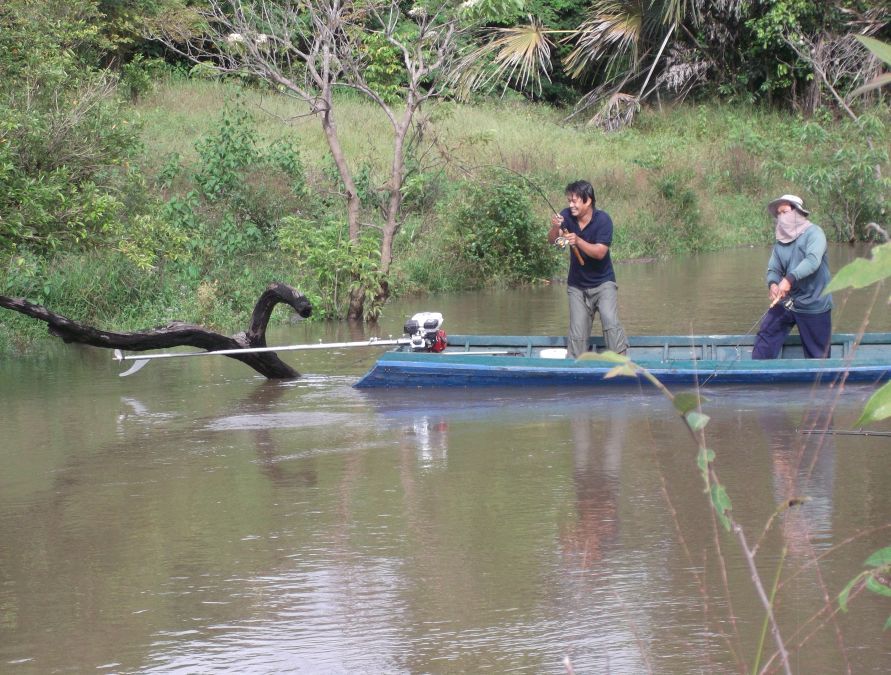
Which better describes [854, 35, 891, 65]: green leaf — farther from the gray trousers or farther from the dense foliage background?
the gray trousers

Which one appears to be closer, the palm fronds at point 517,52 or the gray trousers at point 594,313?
the gray trousers at point 594,313

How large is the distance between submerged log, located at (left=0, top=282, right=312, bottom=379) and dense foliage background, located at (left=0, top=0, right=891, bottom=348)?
2.59ft

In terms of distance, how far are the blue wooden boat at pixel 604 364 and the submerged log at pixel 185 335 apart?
107cm

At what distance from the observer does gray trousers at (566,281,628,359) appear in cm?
1065

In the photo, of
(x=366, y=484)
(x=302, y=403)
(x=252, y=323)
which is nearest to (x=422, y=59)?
(x=252, y=323)

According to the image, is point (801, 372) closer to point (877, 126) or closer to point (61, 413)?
point (61, 413)

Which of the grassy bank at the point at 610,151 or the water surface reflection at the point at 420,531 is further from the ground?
the grassy bank at the point at 610,151

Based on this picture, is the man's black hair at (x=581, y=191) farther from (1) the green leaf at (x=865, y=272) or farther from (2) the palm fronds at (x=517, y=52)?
(2) the palm fronds at (x=517, y=52)

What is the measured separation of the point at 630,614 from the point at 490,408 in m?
4.99

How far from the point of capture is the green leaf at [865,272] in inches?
74.7

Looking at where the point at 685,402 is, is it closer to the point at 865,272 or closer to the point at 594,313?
the point at 865,272

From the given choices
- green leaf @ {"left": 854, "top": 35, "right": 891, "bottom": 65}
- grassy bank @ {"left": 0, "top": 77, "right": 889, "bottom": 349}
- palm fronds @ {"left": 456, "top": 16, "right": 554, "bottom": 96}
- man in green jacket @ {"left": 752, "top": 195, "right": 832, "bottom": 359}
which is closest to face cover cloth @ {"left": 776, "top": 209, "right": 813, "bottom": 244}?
man in green jacket @ {"left": 752, "top": 195, "right": 832, "bottom": 359}

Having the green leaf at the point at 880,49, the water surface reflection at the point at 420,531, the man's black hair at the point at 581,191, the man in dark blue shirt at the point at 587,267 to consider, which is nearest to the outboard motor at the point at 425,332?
the water surface reflection at the point at 420,531

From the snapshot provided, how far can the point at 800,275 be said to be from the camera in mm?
9945
